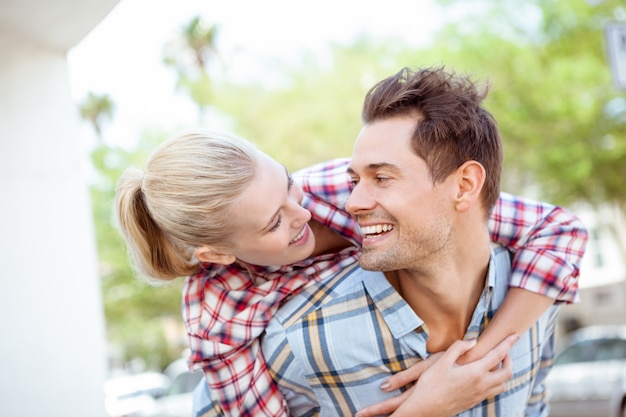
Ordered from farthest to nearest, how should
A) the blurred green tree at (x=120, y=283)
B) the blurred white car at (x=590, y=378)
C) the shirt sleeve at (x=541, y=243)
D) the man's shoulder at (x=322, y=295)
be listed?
1. the blurred green tree at (x=120, y=283)
2. the blurred white car at (x=590, y=378)
3. the shirt sleeve at (x=541, y=243)
4. the man's shoulder at (x=322, y=295)

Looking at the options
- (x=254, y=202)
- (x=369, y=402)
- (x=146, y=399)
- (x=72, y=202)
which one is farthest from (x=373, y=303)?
(x=146, y=399)

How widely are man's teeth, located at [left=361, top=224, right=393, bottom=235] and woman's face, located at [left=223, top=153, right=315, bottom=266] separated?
228 millimetres

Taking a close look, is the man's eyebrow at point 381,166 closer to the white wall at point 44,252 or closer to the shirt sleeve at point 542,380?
the shirt sleeve at point 542,380

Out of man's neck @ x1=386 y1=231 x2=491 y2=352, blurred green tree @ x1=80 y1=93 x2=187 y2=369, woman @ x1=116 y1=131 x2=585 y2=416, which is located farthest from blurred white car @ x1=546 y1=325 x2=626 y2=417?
woman @ x1=116 y1=131 x2=585 y2=416

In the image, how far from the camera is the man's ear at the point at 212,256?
284 cm

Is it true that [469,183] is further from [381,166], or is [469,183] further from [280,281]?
[280,281]

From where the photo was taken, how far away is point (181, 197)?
2.70m

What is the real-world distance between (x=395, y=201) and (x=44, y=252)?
4.60 feet

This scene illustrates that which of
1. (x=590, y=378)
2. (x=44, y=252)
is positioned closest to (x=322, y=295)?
(x=44, y=252)

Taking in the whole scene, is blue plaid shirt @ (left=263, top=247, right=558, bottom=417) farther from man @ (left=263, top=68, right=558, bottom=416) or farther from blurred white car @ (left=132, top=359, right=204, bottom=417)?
blurred white car @ (left=132, top=359, right=204, bottom=417)

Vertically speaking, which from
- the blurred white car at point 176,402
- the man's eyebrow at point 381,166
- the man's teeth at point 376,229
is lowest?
the blurred white car at point 176,402

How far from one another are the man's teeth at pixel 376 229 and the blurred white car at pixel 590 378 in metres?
8.10

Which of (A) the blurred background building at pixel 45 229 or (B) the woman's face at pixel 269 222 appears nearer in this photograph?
(B) the woman's face at pixel 269 222

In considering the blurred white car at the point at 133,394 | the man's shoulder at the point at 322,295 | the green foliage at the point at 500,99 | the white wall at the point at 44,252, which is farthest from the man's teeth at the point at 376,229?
the blurred white car at the point at 133,394
